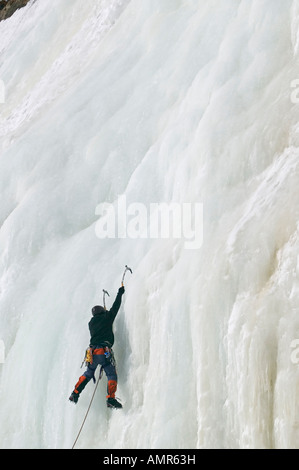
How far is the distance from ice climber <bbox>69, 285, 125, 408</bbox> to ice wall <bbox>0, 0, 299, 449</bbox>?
12 centimetres

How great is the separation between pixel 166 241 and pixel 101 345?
108 centimetres

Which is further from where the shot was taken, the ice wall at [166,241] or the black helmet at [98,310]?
the black helmet at [98,310]

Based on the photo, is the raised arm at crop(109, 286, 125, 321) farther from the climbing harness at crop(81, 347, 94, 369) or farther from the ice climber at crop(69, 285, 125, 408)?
the climbing harness at crop(81, 347, 94, 369)

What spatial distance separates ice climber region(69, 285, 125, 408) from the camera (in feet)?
21.0

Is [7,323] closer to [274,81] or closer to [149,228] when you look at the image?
[149,228]

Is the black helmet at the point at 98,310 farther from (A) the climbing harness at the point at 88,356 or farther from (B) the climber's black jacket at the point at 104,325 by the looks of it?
(A) the climbing harness at the point at 88,356

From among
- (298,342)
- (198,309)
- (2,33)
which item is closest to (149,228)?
(198,309)

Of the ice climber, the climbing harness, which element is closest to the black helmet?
the ice climber

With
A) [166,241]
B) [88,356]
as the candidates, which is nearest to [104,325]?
[88,356]

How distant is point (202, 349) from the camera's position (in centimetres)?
552

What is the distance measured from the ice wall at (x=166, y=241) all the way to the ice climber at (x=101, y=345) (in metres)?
0.12

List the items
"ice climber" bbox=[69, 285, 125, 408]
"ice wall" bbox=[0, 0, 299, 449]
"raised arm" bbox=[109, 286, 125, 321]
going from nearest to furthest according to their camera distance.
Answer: "ice wall" bbox=[0, 0, 299, 449], "ice climber" bbox=[69, 285, 125, 408], "raised arm" bbox=[109, 286, 125, 321]

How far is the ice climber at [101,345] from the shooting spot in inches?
252

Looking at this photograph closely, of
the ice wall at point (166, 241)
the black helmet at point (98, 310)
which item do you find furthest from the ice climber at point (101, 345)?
the ice wall at point (166, 241)
